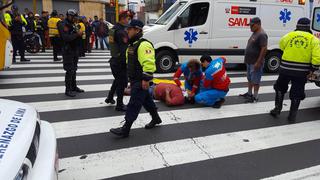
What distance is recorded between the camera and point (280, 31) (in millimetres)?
11273

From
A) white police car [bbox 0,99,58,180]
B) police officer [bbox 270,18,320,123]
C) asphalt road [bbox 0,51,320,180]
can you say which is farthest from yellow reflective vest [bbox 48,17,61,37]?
white police car [bbox 0,99,58,180]

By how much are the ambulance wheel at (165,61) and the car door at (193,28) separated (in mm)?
366

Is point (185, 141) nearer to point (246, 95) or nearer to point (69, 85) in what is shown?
point (246, 95)

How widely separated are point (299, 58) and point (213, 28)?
5024 mm

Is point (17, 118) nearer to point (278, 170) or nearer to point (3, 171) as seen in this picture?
point (3, 171)

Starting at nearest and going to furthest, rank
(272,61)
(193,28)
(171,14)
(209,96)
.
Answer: (209,96) < (193,28) < (171,14) < (272,61)

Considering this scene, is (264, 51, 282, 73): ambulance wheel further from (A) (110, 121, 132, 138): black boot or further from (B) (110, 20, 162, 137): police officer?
(A) (110, 121, 132, 138): black boot

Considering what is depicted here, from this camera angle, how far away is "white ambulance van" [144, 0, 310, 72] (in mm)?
10086

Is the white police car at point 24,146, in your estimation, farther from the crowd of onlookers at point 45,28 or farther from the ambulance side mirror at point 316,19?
the ambulance side mirror at point 316,19

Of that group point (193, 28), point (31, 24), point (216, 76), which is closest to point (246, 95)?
point (216, 76)

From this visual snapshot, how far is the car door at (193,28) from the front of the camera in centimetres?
1009

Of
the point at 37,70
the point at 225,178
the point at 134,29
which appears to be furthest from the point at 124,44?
the point at 37,70

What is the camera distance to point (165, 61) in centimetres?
1034

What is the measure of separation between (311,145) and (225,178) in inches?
73.0
